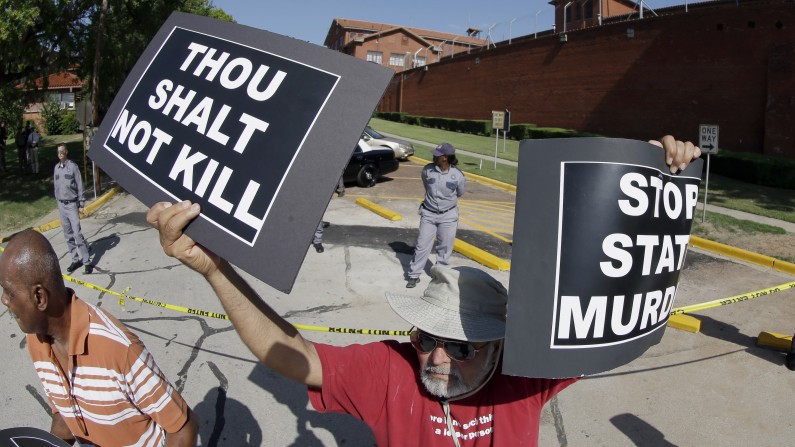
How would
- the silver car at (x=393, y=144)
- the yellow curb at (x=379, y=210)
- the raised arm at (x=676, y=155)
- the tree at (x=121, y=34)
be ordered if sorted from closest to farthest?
the raised arm at (x=676, y=155) → the yellow curb at (x=379, y=210) → the tree at (x=121, y=34) → the silver car at (x=393, y=144)

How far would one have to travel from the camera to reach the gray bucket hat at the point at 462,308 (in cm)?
205

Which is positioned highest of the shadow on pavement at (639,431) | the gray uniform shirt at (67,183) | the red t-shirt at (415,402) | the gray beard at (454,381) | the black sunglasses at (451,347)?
the gray uniform shirt at (67,183)

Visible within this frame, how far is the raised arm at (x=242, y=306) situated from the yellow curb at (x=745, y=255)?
941 centimetres

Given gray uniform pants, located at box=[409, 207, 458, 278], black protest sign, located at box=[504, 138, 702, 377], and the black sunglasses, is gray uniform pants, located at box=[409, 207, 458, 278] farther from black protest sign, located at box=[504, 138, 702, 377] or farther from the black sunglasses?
black protest sign, located at box=[504, 138, 702, 377]

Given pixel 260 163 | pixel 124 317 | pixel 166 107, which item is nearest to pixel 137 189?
pixel 166 107

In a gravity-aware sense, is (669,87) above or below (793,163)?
above

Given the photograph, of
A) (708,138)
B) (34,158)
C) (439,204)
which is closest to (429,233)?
(439,204)

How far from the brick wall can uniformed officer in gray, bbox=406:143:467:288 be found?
1856 centimetres

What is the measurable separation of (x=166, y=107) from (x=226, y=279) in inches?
27.6

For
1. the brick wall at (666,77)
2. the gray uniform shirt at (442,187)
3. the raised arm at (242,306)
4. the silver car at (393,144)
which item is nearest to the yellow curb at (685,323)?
the gray uniform shirt at (442,187)

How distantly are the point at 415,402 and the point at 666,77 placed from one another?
2714cm

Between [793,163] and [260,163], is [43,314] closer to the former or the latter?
[260,163]

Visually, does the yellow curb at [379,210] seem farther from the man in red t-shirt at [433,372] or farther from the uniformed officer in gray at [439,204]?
the man in red t-shirt at [433,372]

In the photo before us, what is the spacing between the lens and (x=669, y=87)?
25.1m
